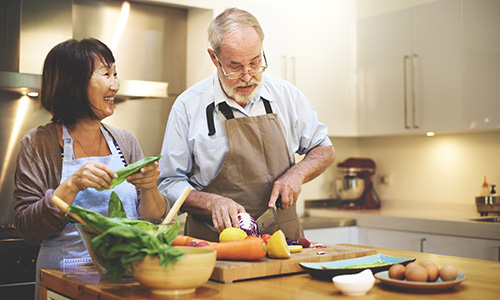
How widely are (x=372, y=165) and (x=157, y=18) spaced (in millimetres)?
1873

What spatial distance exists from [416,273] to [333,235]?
2334 mm

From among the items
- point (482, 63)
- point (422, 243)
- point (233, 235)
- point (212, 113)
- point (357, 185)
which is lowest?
point (422, 243)

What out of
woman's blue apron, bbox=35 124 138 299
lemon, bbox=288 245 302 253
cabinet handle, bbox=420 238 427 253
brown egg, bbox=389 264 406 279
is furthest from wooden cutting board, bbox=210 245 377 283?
cabinet handle, bbox=420 238 427 253

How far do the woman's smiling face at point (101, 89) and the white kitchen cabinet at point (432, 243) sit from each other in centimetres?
219

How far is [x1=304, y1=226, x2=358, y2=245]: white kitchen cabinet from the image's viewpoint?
3.57 m

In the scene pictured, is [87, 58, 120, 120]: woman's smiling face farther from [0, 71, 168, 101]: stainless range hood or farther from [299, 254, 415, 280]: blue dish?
[0, 71, 168, 101]: stainless range hood

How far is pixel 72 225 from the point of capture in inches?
69.1

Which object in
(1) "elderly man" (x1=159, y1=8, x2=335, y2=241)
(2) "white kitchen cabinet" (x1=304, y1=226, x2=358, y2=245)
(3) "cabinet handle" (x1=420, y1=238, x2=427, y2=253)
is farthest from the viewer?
(2) "white kitchen cabinet" (x1=304, y1=226, x2=358, y2=245)

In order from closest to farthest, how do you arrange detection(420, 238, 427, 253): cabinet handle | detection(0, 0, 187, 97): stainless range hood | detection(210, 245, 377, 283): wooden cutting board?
detection(210, 245, 377, 283): wooden cutting board
detection(0, 0, 187, 97): stainless range hood
detection(420, 238, 427, 253): cabinet handle

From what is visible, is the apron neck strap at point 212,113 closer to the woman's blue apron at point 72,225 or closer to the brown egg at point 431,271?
the woman's blue apron at point 72,225

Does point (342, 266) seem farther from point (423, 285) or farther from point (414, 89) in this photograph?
point (414, 89)

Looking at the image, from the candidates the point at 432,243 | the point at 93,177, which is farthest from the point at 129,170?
the point at 432,243

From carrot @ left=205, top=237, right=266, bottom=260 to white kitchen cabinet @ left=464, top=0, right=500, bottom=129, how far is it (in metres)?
2.35

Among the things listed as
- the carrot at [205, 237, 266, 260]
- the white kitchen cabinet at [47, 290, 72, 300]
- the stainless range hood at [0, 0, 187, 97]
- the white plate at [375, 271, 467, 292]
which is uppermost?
the stainless range hood at [0, 0, 187, 97]
